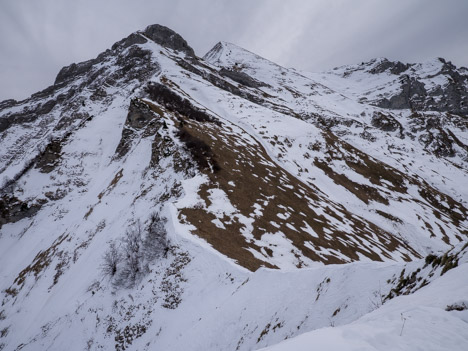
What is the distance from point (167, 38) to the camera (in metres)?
132

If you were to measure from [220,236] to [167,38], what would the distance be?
138m

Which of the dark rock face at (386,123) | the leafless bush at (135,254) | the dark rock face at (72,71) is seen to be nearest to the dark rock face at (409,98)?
the dark rock face at (386,123)

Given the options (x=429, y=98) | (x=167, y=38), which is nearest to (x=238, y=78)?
(x=167, y=38)

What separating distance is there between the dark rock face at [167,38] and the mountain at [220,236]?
5759 cm

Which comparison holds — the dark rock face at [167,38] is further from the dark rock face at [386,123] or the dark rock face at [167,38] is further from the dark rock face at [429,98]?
the dark rock face at [429,98]

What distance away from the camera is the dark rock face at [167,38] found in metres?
132

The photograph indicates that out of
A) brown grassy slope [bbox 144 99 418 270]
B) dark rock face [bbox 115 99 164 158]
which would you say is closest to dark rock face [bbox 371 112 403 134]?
brown grassy slope [bbox 144 99 418 270]

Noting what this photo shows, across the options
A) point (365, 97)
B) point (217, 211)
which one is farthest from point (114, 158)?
point (365, 97)

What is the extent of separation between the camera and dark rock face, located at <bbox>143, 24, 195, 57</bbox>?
5182 inches

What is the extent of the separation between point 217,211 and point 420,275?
65.2 feet

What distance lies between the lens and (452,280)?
20.6ft

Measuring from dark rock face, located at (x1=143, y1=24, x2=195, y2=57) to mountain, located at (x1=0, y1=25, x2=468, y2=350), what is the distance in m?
57.6

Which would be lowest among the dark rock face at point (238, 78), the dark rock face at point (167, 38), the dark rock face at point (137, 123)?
the dark rock face at point (137, 123)

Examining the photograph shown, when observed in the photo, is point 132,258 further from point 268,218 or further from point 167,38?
point 167,38
